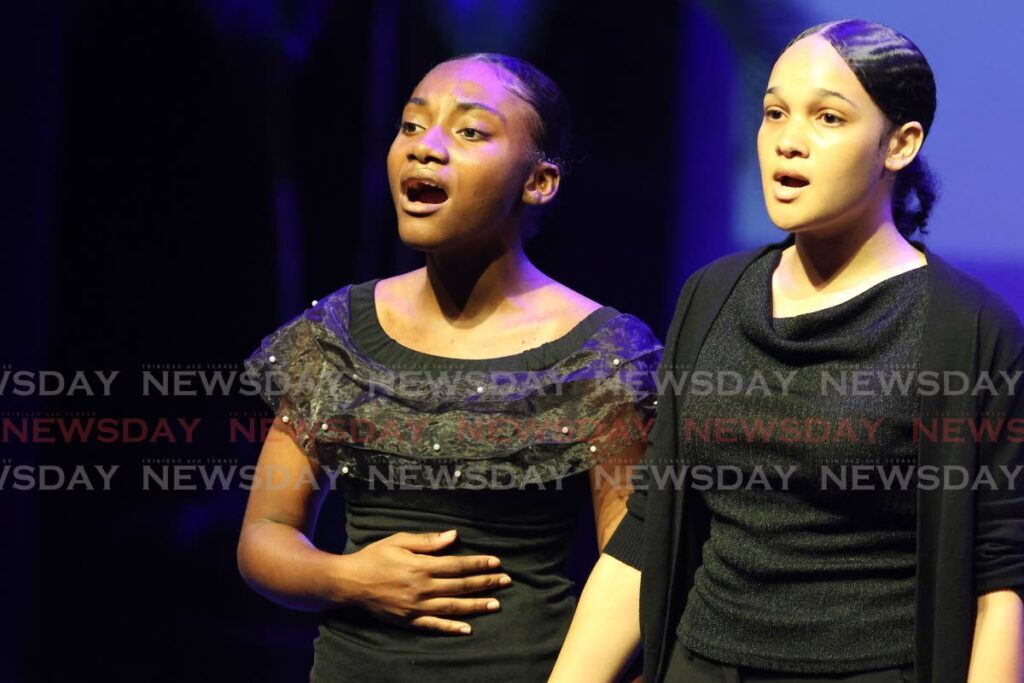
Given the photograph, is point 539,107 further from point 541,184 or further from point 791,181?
point 791,181

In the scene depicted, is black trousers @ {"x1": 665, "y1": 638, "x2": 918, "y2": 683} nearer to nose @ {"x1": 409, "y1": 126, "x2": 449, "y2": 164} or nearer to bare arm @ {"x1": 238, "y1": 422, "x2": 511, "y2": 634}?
bare arm @ {"x1": 238, "y1": 422, "x2": 511, "y2": 634}

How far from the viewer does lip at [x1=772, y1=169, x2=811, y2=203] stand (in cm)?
122

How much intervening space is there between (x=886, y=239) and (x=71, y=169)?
4.95ft

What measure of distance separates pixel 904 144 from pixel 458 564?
0.69 meters

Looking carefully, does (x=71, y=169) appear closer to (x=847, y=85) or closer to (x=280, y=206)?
(x=280, y=206)

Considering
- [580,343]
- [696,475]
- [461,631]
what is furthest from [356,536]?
[696,475]

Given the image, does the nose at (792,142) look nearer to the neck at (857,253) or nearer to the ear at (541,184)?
the neck at (857,253)

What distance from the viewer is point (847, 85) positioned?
3.98ft

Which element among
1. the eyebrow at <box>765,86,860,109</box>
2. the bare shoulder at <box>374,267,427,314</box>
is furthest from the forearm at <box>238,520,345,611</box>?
the eyebrow at <box>765,86,860,109</box>

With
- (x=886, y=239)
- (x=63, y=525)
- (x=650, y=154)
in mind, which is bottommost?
(x=63, y=525)

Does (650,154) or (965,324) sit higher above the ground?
(650,154)

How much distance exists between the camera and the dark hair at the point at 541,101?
1.67 m

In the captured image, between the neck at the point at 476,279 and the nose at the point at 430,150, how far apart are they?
0.13 metres

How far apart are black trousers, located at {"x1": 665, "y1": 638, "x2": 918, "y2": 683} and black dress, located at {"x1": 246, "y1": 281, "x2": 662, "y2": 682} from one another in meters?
0.28
